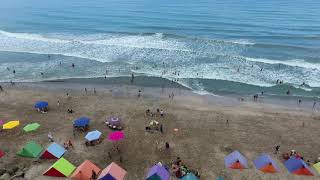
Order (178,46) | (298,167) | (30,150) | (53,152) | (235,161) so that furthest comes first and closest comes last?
(178,46), (30,150), (53,152), (235,161), (298,167)

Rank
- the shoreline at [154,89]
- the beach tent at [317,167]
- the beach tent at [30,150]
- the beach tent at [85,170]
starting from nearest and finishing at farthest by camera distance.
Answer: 1. the beach tent at [85,170]
2. the beach tent at [317,167]
3. the beach tent at [30,150]
4. the shoreline at [154,89]

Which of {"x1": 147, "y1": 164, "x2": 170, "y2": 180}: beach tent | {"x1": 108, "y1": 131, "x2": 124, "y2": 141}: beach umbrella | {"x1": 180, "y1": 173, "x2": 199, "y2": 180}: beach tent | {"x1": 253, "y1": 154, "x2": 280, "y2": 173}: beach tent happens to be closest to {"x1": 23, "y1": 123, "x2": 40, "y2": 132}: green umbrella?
{"x1": 108, "y1": 131, "x2": 124, "y2": 141}: beach umbrella

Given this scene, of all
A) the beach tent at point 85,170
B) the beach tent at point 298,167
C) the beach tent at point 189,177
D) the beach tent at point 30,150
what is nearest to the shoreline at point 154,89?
the beach tent at point 298,167

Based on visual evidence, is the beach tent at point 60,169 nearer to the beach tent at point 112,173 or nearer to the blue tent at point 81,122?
the beach tent at point 112,173

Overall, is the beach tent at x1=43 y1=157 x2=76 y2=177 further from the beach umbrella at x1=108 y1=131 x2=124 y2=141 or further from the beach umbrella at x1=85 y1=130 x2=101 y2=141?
the beach umbrella at x1=108 y1=131 x2=124 y2=141

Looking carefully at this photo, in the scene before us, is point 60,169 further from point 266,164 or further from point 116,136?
point 266,164

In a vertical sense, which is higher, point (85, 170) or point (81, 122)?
point (81, 122)

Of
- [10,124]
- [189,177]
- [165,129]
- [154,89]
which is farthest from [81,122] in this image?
[154,89]
